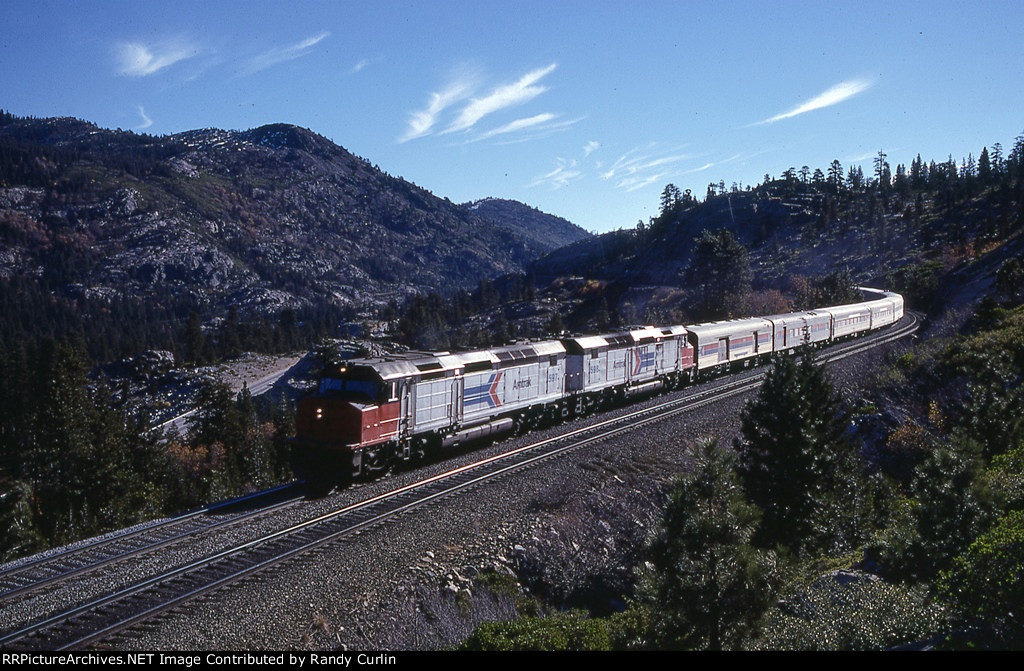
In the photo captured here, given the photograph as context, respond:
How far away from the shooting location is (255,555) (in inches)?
578

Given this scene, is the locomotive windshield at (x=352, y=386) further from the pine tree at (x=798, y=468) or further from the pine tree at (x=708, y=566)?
the pine tree at (x=798, y=468)

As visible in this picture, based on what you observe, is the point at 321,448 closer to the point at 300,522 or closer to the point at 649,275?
the point at 300,522

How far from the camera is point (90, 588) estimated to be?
12.9m

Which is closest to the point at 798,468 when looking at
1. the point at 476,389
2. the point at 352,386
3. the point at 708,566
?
the point at 708,566

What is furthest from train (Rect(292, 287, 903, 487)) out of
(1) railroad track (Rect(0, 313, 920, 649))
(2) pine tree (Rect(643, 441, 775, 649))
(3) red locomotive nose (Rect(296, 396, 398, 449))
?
(2) pine tree (Rect(643, 441, 775, 649))

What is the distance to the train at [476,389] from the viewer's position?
1977cm

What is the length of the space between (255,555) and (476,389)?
1141 cm

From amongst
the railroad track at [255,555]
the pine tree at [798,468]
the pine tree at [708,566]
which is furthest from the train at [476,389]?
the pine tree at [708,566]

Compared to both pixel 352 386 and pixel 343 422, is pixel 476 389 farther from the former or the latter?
pixel 343 422

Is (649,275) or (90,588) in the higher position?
(649,275)

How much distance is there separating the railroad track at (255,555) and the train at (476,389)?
1636 millimetres

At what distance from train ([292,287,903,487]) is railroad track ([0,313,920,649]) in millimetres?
1636

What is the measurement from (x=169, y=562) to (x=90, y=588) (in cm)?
159
